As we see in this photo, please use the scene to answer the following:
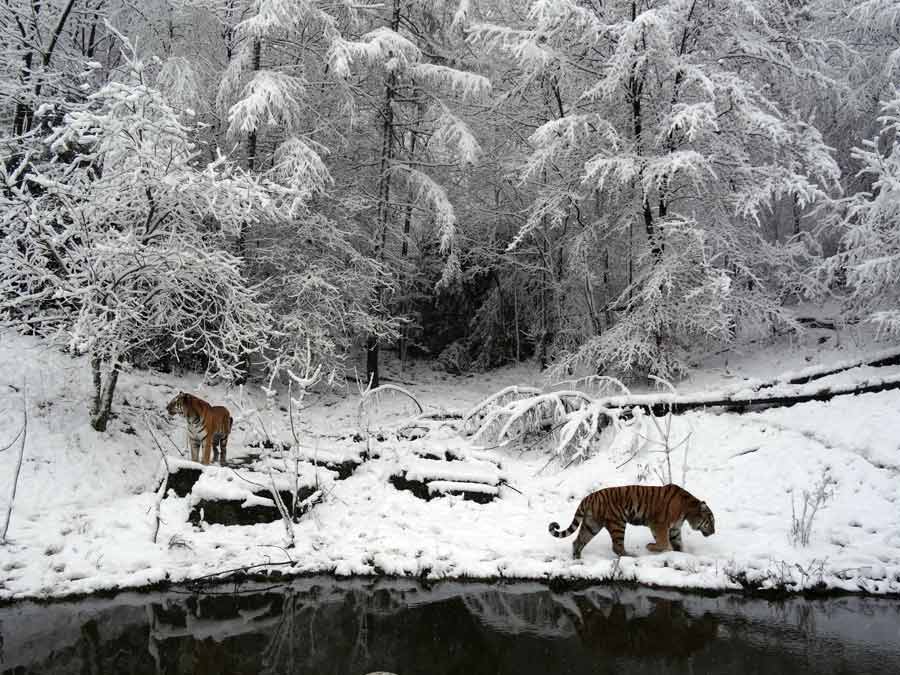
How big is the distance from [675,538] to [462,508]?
2.93m

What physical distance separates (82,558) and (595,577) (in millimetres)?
5623

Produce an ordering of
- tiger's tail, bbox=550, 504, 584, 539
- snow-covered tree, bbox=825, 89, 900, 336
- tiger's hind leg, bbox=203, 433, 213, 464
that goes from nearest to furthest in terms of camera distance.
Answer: tiger's tail, bbox=550, 504, 584, 539 < tiger's hind leg, bbox=203, 433, 213, 464 < snow-covered tree, bbox=825, 89, 900, 336

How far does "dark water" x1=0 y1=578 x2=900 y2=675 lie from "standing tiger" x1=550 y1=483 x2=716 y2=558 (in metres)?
0.64

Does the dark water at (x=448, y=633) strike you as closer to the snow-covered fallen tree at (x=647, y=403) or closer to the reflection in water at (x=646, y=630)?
the reflection in water at (x=646, y=630)

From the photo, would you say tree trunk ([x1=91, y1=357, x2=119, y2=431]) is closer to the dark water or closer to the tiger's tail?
the dark water

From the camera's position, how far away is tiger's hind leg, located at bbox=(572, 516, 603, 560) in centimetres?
673

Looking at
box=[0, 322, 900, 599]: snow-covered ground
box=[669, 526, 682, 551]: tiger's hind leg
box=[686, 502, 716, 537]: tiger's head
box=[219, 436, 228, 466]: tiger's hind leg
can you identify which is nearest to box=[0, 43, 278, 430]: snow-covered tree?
box=[219, 436, 228, 466]: tiger's hind leg

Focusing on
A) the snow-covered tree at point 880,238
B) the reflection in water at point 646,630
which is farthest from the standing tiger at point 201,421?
the snow-covered tree at point 880,238

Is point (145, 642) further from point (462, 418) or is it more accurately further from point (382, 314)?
point (382, 314)

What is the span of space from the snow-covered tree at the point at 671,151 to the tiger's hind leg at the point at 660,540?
486 centimetres

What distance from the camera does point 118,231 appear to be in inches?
344

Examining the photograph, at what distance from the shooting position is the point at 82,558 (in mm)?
6574

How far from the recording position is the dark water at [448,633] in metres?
4.89

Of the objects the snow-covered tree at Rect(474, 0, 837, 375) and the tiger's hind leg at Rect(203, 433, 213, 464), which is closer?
the tiger's hind leg at Rect(203, 433, 213, 464)
